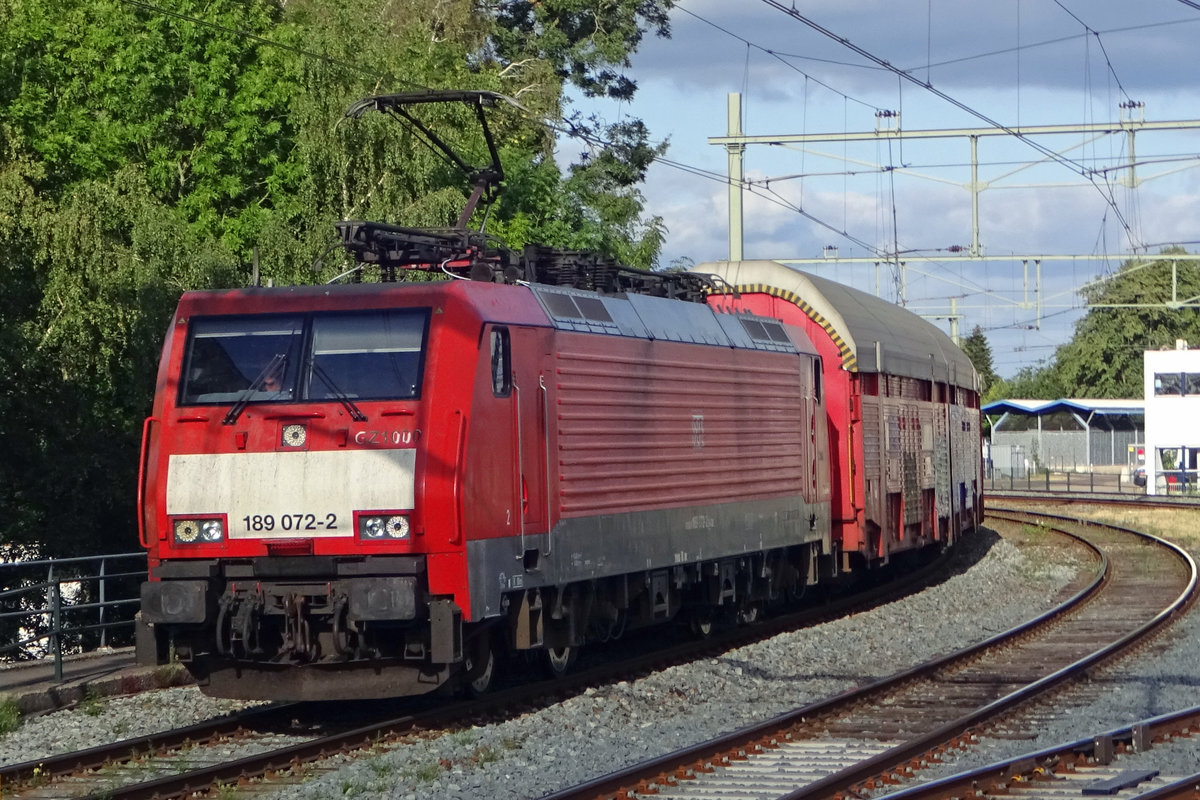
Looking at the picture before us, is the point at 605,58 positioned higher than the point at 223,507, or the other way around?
the point at 605,58

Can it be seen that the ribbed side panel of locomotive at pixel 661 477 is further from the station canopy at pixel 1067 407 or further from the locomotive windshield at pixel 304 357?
the station canopy at pixel 1067 407

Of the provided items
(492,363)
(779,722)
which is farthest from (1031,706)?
(492,363)

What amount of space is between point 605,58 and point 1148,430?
23721 mm

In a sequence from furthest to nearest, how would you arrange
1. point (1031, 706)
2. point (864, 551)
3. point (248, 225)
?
point (248, 225), point (864, 551), point (1031, 706)

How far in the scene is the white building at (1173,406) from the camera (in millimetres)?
53688

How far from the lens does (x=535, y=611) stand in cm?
1226

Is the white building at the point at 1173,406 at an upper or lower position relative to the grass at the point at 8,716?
upper

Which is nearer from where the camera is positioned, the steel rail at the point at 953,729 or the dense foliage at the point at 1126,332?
the steel rail at the point at 953,729

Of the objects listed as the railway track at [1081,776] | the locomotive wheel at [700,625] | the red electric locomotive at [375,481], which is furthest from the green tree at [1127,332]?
the railway track at [1081,776]

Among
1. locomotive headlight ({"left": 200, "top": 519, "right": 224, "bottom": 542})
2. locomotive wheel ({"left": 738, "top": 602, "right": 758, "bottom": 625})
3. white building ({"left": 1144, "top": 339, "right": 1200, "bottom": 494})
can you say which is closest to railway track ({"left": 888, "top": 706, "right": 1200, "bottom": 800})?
locomotive headlight ({"left": 200, "top": 519, "right": 224, "bottom": 542})

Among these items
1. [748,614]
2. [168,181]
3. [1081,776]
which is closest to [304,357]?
[1081,776]

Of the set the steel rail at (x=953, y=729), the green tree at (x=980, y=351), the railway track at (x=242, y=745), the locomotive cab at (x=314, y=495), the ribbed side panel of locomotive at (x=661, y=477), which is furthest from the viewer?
the green tree at (x=980, y=351)

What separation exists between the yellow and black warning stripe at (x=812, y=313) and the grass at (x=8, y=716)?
10783mm

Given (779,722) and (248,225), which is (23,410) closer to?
(248,225)
